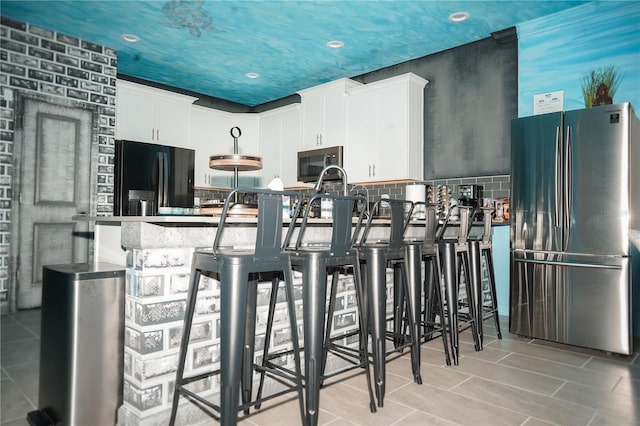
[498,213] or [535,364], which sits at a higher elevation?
[498,213]

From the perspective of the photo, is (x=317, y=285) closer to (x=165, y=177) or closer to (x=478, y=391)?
(x=478, y=391)

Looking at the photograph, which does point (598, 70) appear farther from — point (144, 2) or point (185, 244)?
point (144, 2)

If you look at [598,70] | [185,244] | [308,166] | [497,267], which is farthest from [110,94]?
[598,70]

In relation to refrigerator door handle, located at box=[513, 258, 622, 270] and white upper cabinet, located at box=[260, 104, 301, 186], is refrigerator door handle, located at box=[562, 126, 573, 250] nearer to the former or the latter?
refrigerator door handle, located at box=[513, 258, 622, 270]

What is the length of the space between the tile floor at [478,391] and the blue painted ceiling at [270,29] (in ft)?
9.54

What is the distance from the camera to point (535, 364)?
9.45 feet

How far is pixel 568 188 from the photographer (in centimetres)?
319

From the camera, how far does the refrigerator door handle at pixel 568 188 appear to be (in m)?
3.18

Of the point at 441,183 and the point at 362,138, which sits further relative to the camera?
the point at 362,138

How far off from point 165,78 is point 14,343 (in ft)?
12.3

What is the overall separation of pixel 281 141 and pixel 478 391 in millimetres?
4624

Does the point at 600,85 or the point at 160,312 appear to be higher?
the point at 600,85

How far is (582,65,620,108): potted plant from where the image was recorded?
11.7 ft

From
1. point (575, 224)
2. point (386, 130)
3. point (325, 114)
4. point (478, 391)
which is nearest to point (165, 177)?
point (325, 114)
